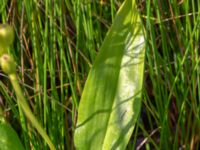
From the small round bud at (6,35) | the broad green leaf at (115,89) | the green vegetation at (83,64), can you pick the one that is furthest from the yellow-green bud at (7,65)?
the green vegetation at (83,64)

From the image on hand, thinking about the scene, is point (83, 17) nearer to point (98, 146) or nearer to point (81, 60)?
point (81, 60)

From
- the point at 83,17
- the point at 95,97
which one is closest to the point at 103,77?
the point at 95,97

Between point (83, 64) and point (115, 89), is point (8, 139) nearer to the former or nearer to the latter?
point (115, 89)

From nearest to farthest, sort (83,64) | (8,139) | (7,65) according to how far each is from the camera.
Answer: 1. (7,65)
2. (8,139)
3. (83,64)

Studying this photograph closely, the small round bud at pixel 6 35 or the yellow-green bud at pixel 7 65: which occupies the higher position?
the small round bud at pixel 6 35

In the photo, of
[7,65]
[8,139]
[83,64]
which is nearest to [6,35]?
[7,65]

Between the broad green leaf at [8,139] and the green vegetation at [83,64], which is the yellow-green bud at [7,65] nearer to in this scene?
the broad green leaf at [8,139]
